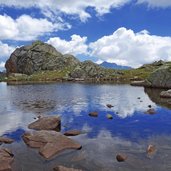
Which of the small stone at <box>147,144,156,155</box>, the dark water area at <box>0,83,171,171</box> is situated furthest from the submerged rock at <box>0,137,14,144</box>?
the small stone at <box>147,144,156,155</box>

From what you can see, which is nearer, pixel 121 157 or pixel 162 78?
pixel 121 157

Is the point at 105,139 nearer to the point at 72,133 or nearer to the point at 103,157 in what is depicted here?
the point at 72,133

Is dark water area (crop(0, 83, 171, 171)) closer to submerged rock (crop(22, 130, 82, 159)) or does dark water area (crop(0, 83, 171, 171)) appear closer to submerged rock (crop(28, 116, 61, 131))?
submerged rock (crop(22, 130, 82, 159))

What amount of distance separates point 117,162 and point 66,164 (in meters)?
5.38

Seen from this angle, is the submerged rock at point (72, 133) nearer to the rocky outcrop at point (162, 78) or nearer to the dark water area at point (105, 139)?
the dark water area at point (105, 139)

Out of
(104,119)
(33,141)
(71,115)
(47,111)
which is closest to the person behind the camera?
(33,141)

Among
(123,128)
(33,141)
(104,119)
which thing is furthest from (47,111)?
(33,141)

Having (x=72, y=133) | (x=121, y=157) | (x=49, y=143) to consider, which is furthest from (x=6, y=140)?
(x=121, y=157)

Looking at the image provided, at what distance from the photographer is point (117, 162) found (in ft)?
101

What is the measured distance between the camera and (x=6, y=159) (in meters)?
30.8

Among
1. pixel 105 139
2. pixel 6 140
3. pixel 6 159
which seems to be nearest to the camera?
pixel 6 159

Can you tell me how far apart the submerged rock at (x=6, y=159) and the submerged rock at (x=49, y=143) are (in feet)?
11.4

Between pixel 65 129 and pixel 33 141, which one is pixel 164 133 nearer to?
pixel 65 129

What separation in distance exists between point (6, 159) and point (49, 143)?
19.6 feet
